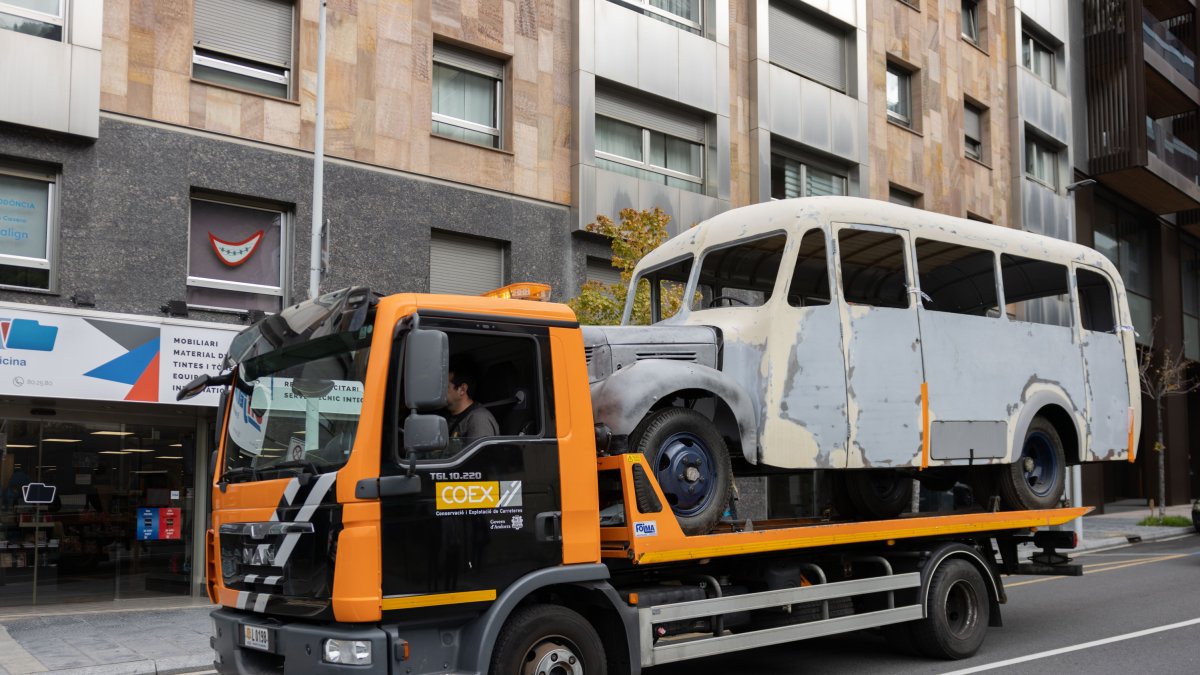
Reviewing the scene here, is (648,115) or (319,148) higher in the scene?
(648,115)

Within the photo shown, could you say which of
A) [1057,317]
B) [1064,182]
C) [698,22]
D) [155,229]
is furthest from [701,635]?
[1064,182]

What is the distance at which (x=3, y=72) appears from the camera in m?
A: 12.6

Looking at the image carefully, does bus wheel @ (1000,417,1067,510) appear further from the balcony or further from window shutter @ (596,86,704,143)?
the balcony

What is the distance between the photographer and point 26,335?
40.7 ft

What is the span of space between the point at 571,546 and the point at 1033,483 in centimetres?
530

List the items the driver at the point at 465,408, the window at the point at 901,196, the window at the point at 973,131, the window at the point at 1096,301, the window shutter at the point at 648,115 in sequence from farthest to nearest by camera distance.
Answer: the window at the point at 973,131
the window at the point at 901,196
the window shutter at the point at 648,115
the window at the point at 1096,301
the driver at the point at 465,408

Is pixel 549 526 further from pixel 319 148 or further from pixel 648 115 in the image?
pixel 648 115

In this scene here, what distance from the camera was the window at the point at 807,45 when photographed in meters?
22.3

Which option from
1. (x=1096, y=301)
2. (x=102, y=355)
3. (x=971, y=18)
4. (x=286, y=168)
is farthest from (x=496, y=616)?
(x=971, y=18)

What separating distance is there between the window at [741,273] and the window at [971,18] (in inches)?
890

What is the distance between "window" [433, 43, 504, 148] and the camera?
16.9 m

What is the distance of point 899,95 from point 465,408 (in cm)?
2186

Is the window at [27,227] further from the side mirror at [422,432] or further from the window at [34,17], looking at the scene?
the side mirror at [422,432]

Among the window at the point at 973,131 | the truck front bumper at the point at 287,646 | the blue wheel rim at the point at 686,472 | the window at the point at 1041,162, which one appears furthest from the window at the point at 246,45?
the window at the point at 1041,162
